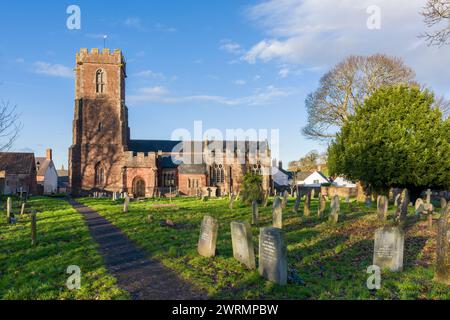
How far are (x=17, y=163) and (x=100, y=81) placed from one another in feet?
54.8

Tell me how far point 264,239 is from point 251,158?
1665 inches

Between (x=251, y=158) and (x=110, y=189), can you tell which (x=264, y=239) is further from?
(x=251, y=158)

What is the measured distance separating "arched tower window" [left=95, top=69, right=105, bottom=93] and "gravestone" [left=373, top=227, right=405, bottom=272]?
43.2 m

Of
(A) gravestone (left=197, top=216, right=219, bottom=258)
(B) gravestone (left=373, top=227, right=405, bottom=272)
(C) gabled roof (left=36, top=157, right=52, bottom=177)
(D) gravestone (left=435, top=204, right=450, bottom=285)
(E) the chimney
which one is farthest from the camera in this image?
(E) the chimney

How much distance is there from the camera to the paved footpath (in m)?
6.84

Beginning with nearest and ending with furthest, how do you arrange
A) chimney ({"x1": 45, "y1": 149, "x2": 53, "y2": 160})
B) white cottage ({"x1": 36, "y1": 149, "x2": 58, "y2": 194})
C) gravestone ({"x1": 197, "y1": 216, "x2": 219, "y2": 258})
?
gravestone ({"x1": 197, "y1": 216, "x2": 219, "y2": 258}) → white cottage ({"x1": 36, "y1": 149, "x2": 58, "y2": 194}) → chimney ({"x1": 45, "y1": 149, "x2": 53, "y2": 160})

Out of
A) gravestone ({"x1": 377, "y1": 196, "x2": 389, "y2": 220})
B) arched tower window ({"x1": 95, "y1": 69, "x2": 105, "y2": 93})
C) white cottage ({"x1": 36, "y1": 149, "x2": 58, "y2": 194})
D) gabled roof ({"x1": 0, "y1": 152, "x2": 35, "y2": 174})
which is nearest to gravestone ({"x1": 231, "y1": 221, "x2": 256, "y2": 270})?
gravestone ({"x1": 377, "y1": 196, "x2": 389, "y2": 220})

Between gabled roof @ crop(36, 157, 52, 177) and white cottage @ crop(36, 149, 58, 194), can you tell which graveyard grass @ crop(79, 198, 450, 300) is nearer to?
white cottage @ crop(36, 149, 58, 194)

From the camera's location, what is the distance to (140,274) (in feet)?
27.2

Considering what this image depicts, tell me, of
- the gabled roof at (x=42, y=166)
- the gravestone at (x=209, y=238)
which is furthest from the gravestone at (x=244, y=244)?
the gabled roof at (x=42, y=166)

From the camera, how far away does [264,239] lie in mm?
8047

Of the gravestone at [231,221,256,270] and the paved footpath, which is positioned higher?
the gravestone at [231,221,256,270]

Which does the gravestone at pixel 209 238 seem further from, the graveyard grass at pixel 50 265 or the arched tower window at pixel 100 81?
the arched tower window at pixel 100 81
